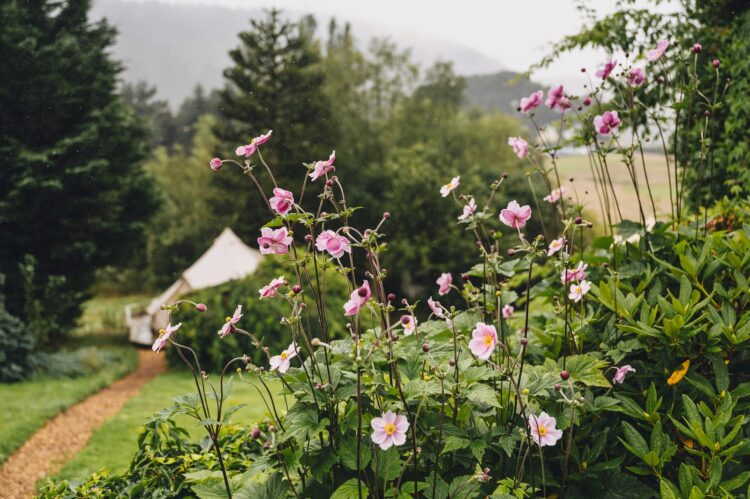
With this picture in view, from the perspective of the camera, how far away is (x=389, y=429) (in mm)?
1176

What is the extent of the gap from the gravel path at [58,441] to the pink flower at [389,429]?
3859mm

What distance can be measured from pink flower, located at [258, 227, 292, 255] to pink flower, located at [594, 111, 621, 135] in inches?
51.3

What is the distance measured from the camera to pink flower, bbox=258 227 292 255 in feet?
4.48

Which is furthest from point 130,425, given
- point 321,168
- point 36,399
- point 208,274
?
point 208,274

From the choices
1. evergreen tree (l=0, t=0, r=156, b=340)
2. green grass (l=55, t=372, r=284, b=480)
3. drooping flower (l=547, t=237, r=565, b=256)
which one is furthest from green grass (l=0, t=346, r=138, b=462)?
drooping flower (l=547, t=237, r=565, b=256)

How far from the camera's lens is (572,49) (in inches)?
224

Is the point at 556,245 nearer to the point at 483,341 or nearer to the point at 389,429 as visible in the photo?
the point at 483,341

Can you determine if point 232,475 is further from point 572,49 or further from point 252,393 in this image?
point 252,393

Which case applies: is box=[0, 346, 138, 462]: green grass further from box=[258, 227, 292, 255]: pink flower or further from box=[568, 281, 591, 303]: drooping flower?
box=[568, 281, 591, 303]: drooping flower

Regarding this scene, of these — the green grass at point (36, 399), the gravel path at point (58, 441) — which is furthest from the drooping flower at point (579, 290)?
the green grass at point (36, 399)

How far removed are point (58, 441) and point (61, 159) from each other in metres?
8.24

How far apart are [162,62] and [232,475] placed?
205397mm

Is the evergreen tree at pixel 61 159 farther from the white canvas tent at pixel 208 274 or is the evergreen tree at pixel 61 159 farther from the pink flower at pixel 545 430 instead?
the pink flower at pixel 545 430

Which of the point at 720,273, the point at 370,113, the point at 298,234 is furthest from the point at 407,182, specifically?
the point at 720,273
